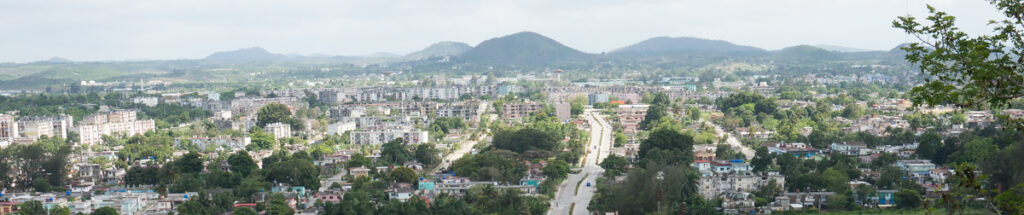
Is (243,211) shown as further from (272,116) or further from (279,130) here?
(272,116)

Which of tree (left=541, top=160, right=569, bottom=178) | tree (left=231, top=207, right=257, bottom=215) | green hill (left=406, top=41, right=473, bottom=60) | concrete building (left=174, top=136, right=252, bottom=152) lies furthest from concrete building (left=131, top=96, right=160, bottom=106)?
green hill (left=406, top=41, right=473, bottom=60)

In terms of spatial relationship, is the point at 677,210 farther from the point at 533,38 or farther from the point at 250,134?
the point at 533,38

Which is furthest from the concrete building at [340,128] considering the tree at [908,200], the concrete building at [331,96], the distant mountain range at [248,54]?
the distant mountain range at [248,54]

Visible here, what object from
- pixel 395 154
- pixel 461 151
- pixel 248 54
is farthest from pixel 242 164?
pixel 248 54

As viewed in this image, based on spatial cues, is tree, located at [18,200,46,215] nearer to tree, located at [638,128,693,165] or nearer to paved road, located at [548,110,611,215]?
paved road, located at [548,110,611,215]

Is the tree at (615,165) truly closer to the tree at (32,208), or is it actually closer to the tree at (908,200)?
the tree at (908,200)
